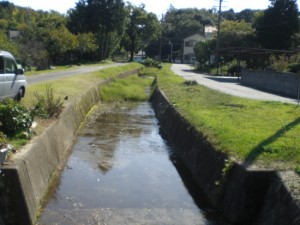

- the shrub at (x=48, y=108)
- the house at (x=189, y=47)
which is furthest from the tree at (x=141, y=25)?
the shrub at (x=48, y=108)

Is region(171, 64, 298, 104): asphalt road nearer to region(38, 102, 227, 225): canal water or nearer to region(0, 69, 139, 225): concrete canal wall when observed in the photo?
region(38, 102, 227, 225): canal water

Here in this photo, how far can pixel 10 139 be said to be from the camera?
9.55 m

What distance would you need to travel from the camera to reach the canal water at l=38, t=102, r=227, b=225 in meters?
8.70

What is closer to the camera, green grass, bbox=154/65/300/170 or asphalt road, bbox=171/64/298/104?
green grass, bbox=154/65/300/170

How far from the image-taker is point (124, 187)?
10.8 metres

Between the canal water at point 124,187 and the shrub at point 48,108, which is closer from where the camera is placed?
the canal water at point 124,187

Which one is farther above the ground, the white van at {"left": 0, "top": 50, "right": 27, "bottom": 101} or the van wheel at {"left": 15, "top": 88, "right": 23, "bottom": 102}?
the white van at {"left": 0, "top": 50, "right": 27, "bottom": 101}

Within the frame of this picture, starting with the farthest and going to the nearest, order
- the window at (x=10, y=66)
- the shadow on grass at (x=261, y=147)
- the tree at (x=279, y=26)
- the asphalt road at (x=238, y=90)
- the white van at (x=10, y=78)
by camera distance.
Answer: the tree at (x=279, y=26), the asphalt road at (x=238, y=90), the window at (x=10, y=66), the white van at (x=10, y=78), the shadow on grass at (x=261, y=147)

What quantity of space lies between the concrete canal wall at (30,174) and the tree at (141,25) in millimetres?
74829

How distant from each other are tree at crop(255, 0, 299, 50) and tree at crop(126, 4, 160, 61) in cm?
3745

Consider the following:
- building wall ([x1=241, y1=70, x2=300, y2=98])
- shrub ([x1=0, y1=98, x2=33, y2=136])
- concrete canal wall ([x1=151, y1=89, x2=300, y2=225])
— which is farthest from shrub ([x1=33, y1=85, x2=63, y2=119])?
building wall ([x1=241, y1=70, x2=300, y2=98])

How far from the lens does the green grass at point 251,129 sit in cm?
887

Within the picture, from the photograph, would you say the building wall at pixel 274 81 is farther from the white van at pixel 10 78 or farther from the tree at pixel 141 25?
the tree at pixel 141 25

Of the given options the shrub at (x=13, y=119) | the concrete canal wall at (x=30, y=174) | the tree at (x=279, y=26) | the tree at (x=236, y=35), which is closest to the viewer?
the concrete canal wall at (x=30, y=174)
